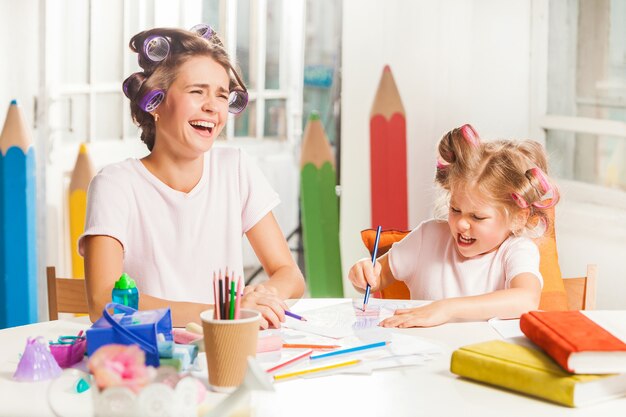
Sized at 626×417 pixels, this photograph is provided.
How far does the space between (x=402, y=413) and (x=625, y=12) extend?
240 cm

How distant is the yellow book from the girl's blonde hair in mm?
653

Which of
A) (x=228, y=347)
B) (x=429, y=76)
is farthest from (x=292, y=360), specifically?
(x=429, y=76)

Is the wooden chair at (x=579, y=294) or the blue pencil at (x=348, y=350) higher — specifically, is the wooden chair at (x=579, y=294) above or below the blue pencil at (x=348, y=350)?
below

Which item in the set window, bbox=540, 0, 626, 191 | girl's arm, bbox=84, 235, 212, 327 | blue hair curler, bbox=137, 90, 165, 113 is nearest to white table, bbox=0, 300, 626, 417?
girl's arm, bbox=84, 235, 212, 327

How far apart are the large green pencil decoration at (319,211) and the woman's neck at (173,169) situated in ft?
5.22

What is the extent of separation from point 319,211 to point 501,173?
1717mm

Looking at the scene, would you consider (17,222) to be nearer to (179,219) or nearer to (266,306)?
(179,219)

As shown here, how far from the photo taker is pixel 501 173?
191 cm

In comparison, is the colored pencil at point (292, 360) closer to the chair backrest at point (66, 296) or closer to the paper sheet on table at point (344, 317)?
the paper sheet on table at point (344, 317)

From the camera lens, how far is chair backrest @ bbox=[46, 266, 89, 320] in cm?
189

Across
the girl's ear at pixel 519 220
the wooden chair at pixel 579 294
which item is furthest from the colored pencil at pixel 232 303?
the wooden chair at pixel 579 294

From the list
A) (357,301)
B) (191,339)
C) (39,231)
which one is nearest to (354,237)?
(39,231)

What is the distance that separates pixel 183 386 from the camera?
0.98 metres

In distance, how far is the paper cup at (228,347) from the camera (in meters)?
1.16
